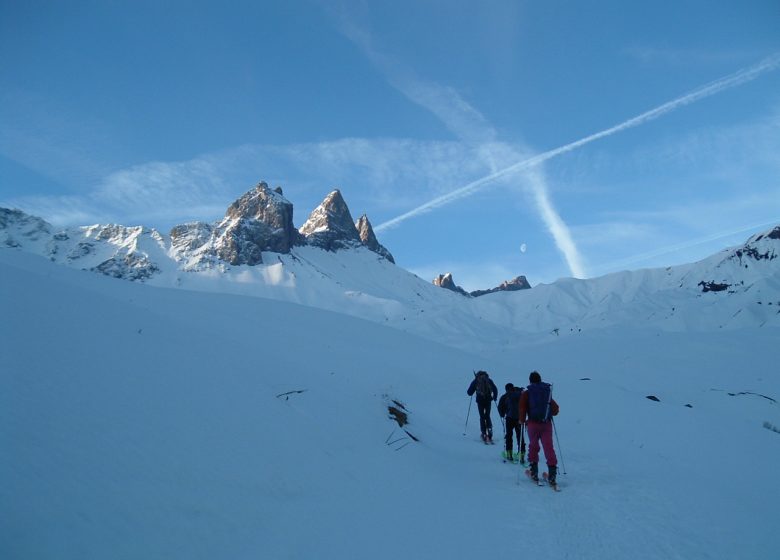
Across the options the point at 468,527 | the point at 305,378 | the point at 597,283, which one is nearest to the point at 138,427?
the point at 468,527

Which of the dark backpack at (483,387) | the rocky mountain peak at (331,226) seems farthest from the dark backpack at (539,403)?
the rocky mountain peak at (331,226)

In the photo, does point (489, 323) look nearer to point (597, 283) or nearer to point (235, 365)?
point (597, 283)

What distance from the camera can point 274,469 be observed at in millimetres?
5723

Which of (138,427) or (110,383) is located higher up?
(110,383)

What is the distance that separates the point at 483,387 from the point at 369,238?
181 metres

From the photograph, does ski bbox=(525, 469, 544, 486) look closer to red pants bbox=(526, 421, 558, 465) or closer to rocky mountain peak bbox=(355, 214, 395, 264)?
red pants bbox=(526, 421, 558, 465)

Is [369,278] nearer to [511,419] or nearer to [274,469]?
[511,419]

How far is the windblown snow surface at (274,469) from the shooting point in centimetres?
384

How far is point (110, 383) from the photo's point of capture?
18.2ft

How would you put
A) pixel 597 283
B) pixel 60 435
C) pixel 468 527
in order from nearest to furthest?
pixel 60 435
pixel 468 527
pixel 597 283

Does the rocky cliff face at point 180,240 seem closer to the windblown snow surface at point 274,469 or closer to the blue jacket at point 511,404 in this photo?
the windblown snow surface at point 274,469

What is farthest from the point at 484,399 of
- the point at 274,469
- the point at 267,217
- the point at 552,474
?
the point at 267,217

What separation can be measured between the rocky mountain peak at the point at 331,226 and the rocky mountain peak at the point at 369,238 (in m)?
8.46

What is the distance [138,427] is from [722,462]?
1078 cm
